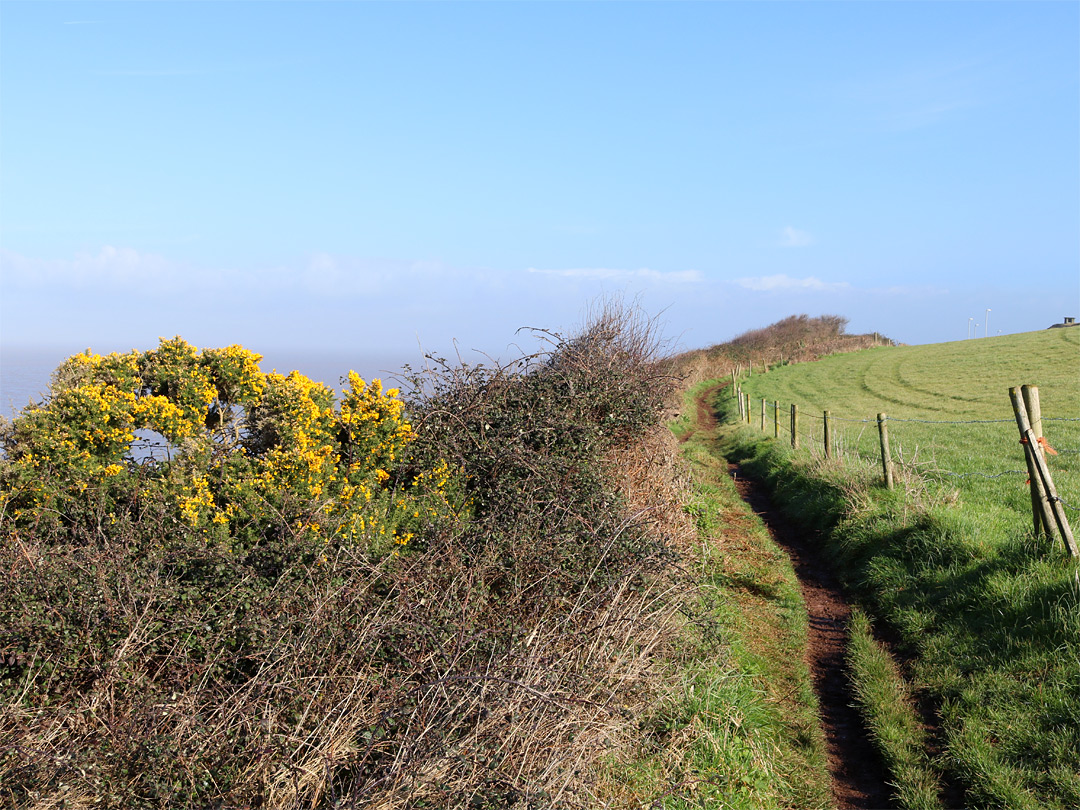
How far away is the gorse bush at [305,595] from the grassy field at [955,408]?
5091 mm

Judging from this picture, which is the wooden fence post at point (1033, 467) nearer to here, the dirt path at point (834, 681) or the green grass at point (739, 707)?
the dirt path at point (834, 681)

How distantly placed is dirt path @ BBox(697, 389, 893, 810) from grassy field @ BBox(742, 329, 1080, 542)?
5.55 feet

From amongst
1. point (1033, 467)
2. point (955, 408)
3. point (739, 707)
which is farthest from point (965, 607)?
point (955, 408)

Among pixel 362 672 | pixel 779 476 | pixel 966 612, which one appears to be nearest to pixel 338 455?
pixel 362 672

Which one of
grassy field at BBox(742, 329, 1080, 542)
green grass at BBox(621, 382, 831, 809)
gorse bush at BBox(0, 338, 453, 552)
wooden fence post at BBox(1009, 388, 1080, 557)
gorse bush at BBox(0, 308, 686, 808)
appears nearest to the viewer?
gorse bush at BBox(0, 308, 686, 808)

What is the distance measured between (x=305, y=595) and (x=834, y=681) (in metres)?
4.50

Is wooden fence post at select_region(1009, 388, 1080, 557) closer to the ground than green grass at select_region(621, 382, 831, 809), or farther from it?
farther from it

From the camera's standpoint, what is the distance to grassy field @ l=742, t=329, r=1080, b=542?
34.7ft

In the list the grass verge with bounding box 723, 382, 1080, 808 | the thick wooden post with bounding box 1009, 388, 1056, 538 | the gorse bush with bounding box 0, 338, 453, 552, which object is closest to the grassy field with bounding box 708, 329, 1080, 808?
the grass verge with bounding box 723, 382, 1080, 808

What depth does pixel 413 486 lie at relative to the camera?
6.13 meters

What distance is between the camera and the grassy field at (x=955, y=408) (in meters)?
10.6

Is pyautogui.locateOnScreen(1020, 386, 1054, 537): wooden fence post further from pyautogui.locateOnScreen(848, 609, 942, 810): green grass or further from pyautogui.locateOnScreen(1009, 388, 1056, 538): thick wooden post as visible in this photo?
pyautogui.locateOnScreen(848, 609, 942, 810): green grass

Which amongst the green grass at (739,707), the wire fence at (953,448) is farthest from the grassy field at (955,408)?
the green grass at (739,707)

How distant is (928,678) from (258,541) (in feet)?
17.4
